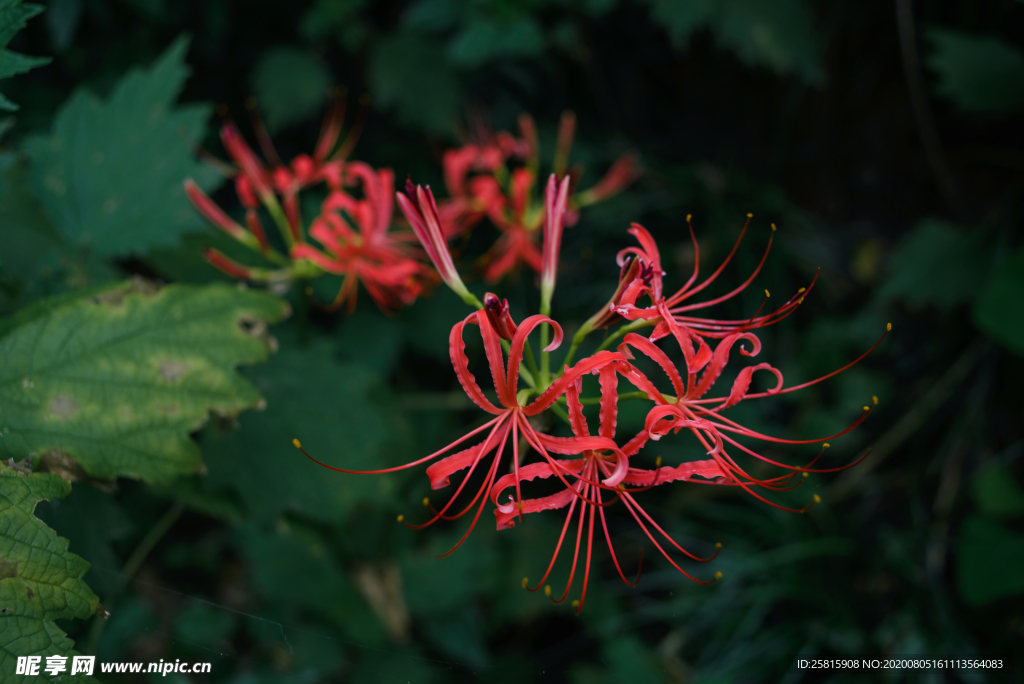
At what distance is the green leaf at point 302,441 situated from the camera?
1348 millimetres

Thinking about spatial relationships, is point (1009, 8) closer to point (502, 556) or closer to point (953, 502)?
point (953, 502)

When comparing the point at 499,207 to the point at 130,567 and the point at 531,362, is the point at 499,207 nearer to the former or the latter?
the point at 531,362

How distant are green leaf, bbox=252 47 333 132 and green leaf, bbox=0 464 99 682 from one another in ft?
4.71

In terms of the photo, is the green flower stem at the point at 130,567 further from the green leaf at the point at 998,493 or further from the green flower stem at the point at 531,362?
the green leaf at the point at 998,493

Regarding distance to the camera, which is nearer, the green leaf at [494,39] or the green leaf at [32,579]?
the green leaf at [32,579]

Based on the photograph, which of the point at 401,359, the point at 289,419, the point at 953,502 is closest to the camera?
the point at 289,419

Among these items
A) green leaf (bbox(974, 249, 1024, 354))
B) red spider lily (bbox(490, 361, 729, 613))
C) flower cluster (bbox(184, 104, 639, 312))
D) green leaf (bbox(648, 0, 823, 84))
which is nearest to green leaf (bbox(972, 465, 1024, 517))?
green leaf (bbox(974, 249, 1024, 354))

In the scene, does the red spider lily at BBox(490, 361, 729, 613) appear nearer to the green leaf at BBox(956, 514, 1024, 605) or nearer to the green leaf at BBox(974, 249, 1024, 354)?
the green leaf at BBox(974, 249, 1024, 354)

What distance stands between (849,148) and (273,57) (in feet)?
7.39

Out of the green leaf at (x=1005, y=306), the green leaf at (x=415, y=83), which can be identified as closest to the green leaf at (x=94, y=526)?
the green leaf at (x=415, y=83)

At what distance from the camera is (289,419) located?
4.54 feet

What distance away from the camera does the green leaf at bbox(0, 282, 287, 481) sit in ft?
3.04

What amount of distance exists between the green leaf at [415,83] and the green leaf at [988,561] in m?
2.13

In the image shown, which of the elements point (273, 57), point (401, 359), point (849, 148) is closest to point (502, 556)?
point (401, 359)
